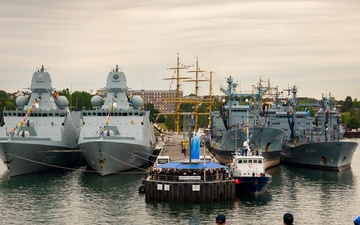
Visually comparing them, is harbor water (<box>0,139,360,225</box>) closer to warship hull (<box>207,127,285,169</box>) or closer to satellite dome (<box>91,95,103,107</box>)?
warship hull (<box>207,127,285,169</box>)

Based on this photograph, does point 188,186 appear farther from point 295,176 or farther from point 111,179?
point 295,176

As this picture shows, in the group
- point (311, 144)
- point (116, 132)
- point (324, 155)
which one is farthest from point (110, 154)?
point (324, 155)

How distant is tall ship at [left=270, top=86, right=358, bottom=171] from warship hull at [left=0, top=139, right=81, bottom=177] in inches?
1118

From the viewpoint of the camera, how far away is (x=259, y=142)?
75875 mm

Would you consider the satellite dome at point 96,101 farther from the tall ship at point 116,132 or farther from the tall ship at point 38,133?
the tall ship at point 38,133

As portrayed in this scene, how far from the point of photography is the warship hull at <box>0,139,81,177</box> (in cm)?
6347

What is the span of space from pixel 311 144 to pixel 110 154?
26.3 m

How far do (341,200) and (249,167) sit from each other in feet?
25.8

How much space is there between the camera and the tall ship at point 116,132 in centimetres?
6406

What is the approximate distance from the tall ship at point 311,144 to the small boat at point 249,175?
2375 centimetres

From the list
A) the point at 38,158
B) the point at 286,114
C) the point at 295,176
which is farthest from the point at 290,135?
the point at 38,158

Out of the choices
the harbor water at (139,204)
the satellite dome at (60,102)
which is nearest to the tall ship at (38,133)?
the satellite dome at (60,102)

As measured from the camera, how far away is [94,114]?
7300cm

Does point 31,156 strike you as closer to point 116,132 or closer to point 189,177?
point 116,132
